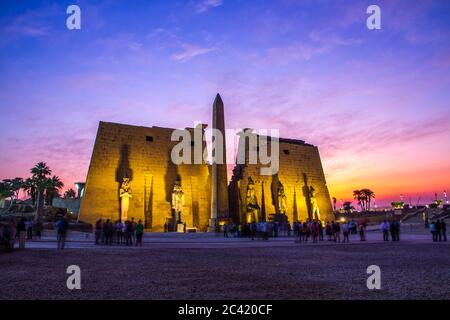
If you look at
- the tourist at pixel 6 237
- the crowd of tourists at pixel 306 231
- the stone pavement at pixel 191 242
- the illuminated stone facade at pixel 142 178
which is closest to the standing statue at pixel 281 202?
the illuminated stone facade at pixel 142 178

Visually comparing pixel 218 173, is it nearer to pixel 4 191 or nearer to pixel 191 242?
pixel 191 242

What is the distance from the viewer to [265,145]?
37.4m

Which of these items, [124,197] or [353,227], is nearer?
[353,227]

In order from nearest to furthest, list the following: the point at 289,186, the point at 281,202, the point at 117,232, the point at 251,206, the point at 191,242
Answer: the point at 117,232, the point at 191,242, the point at 251,206, the point at 281,202, the point at 289,186

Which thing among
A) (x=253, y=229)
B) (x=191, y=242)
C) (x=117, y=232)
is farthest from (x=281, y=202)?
(x=117, y=232)

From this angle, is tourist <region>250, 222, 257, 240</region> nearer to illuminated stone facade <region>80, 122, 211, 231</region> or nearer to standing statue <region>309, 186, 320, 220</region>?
illuminated stone facade <region>80, 122, 211, 231</region>

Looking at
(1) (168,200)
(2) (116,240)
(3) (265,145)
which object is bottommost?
(2) (116,240)

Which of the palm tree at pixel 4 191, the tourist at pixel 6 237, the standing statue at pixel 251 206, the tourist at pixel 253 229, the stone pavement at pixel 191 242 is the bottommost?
the stone pavement at pixel 191 242

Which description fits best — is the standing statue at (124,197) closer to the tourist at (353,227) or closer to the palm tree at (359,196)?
the tourist at (353,227)

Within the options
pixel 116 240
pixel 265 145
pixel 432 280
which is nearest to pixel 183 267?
pixel 432 280

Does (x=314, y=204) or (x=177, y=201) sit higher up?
(x=177, y=201)

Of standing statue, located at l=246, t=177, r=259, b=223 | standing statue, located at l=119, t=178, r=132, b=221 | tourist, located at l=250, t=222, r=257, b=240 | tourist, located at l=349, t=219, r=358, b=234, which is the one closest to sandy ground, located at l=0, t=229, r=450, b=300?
tourist, located at l=250, t=222, r=257, b=240
